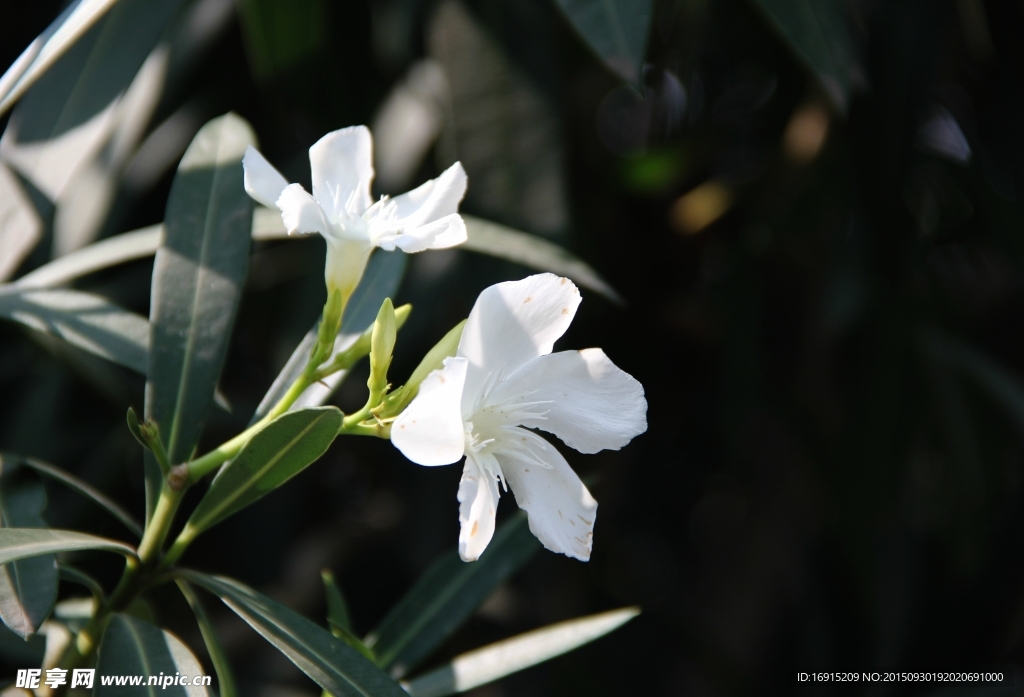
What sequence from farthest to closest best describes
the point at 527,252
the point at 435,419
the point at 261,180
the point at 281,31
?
the point at 281,31, the point at 527,252, the point at 261,180, the point at 435,419

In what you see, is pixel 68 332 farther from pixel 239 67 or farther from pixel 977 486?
pixel 977 486

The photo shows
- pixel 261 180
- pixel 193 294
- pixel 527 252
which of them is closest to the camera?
pixel 261 180

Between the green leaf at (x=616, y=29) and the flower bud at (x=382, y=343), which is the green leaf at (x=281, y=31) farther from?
the flower bud at (x=382, y=343)

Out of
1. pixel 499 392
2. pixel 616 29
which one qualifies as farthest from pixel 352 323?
pixel 616 29

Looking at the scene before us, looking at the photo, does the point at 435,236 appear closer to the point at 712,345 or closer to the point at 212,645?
the point at 212,645

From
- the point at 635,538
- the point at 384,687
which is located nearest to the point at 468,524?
the point at 384,687

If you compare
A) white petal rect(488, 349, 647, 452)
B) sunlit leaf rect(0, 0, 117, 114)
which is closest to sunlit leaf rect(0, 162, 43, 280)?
sunlit leaf rect(0, 0, 117, 114)

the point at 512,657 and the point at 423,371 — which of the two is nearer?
the point at 423,371
